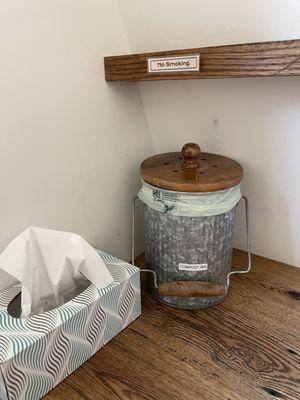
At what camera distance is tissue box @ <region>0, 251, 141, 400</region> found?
1.32 ft

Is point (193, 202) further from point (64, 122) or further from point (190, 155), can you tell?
point (64, 122)

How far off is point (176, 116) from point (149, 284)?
1.17 feet

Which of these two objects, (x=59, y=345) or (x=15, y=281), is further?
(x=15, y=281)

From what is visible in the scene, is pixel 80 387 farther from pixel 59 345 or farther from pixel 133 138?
pixel 133 138

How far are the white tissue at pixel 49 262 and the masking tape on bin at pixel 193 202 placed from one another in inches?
5.4

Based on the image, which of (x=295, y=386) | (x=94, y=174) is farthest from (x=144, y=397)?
(x=94, y=174)

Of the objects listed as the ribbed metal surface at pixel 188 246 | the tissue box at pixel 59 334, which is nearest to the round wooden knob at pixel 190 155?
the ribbed metal surface at pixel 188 246

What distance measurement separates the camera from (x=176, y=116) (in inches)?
27.7

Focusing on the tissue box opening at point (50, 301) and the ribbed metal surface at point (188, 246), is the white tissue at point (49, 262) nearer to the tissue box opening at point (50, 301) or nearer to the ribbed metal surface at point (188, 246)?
the tissue box opening at point (50, 301)

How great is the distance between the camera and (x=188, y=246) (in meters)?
0.56

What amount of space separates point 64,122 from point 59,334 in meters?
0.34

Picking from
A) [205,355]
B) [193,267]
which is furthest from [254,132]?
[205,355]

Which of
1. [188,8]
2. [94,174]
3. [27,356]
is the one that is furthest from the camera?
[94,174]

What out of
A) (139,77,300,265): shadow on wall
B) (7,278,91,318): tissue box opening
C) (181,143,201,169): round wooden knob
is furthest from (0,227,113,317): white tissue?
(139,77,300,265): shadow on wall
